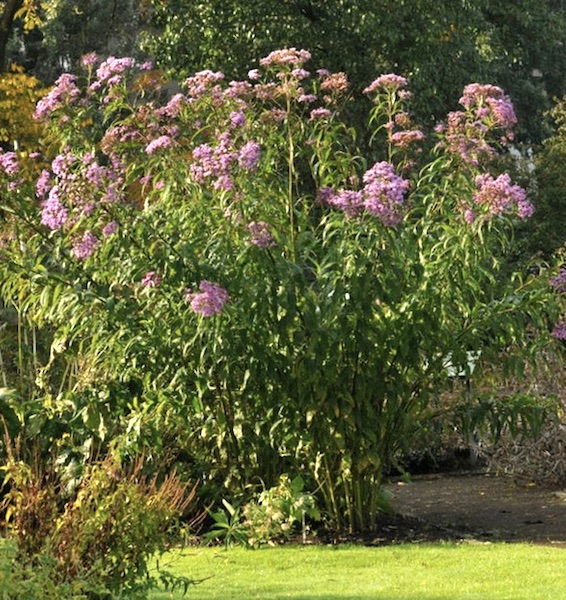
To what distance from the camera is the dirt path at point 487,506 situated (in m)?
10.9

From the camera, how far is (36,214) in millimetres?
9914

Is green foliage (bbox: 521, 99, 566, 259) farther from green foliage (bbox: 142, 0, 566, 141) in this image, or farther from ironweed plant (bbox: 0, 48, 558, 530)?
ironweed plant (bbox: 0, 48, 558, 530)

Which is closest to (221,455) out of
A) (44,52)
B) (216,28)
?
(216,28)

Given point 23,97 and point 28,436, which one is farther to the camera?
point 23,97

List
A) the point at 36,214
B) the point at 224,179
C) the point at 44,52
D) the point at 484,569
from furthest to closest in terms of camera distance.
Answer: the point at 44,52 < the point at 36,214 < the point at 224,179 < the point at 484,569

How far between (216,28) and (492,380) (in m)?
16.1

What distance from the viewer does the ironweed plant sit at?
9.50 meters

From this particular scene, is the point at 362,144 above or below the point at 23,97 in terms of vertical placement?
below

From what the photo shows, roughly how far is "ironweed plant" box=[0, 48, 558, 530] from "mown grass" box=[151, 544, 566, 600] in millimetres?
917

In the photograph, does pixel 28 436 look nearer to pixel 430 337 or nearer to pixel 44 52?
pixel 430 337

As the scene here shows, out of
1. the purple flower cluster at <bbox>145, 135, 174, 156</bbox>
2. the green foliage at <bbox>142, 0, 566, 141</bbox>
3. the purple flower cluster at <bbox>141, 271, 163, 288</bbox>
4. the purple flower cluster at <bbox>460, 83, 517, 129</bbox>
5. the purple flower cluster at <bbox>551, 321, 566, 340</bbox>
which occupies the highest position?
the green foliage at <bbox>142, 0, 566, 141</bbox>

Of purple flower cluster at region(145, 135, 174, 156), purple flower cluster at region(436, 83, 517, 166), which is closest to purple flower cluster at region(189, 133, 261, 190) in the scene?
purple flower cluster at region(145, 135, 174, 156)

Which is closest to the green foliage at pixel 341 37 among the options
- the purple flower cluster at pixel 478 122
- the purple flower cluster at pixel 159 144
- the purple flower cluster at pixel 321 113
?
the purple flower cluster at pixel 478 122

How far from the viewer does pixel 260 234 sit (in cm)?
933
